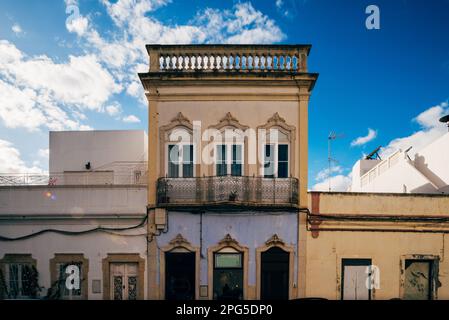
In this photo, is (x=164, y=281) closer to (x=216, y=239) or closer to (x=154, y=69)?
(x=216, y=239)

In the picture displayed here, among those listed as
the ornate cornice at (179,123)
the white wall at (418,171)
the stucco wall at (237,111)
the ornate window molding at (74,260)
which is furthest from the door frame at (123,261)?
the white wall at (418,171)

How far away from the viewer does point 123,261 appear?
10180mm

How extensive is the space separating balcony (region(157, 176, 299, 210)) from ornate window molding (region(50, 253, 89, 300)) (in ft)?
Result: 10.9

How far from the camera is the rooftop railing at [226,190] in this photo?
995cm

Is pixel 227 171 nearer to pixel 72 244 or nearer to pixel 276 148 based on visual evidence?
pixel 276 148

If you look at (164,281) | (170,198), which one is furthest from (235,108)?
(164,281)

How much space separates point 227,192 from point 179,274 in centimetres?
327

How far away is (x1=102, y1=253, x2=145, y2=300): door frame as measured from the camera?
10094 mm

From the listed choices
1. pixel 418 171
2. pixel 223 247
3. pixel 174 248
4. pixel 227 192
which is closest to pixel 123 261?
pixel 174 248

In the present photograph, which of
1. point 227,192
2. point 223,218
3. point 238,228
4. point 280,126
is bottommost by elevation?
point 238,228

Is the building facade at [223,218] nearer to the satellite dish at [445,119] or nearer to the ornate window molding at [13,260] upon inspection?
the ornate window molding at [13,260]

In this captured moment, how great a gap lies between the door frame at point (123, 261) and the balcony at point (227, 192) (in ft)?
6.88

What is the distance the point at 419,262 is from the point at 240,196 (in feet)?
22.0
